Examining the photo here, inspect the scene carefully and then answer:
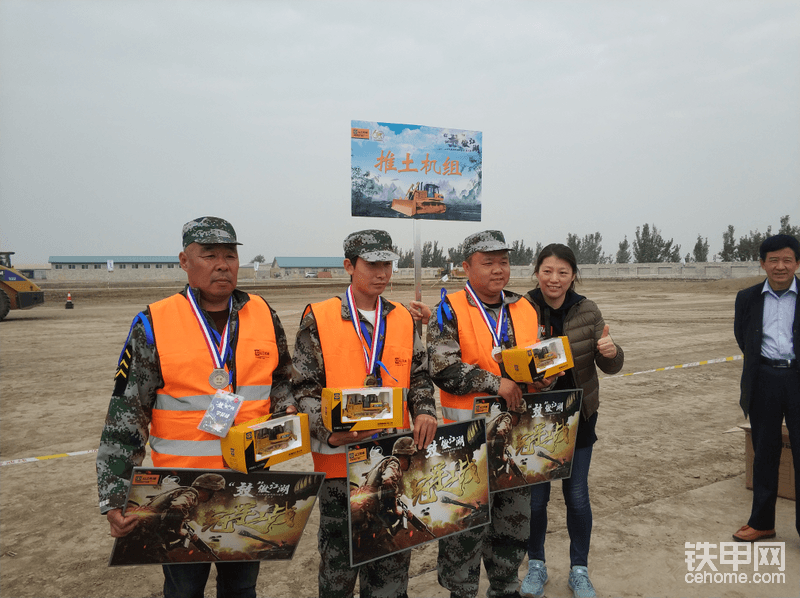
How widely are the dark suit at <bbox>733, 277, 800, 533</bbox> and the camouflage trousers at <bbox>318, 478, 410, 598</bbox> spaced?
300 centimetres

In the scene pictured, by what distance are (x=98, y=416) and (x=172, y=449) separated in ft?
21.2

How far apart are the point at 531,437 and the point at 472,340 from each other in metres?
0.68

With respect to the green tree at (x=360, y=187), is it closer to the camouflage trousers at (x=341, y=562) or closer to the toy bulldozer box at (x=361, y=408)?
the toy bulldozer box at (x=361, y=408)

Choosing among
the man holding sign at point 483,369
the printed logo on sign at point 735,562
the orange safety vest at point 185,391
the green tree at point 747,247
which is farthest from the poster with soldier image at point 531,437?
the green tree at point 747,247

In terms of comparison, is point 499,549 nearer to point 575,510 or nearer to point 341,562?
point 575,510

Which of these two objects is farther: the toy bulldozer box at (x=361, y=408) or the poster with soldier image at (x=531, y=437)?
the poster with soldier image at (x=531, y=437)

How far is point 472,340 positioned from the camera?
2889 millimetres

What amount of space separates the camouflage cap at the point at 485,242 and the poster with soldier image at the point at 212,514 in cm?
159

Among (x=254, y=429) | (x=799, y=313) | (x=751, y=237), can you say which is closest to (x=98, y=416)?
(x=254, y=429)

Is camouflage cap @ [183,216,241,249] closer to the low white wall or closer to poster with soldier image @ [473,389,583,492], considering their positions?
poster with soldier image @ [473,389,583,492]

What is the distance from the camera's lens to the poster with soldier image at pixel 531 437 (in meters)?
2.75

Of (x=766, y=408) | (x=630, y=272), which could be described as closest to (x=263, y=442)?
(x=766, y=408)

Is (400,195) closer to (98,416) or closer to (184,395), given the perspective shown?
(184,395)

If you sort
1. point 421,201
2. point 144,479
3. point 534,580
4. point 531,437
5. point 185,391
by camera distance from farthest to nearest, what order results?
point 421,201
point 534,580
point 531,437
point 185,391
point 144,479
